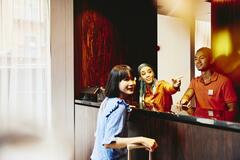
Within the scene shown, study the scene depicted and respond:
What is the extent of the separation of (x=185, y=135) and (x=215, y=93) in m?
1.25

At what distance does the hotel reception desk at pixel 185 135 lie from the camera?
158cm

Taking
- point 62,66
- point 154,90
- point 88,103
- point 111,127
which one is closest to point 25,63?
point 62,66

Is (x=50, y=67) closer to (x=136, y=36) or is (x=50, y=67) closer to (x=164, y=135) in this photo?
(x=136, y=36)

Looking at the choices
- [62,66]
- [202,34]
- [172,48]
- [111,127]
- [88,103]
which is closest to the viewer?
[111,127]

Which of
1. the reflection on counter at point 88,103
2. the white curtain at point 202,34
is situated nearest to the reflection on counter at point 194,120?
the reflection on counter at point 88,103

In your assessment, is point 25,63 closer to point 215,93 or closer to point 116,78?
point 116,78

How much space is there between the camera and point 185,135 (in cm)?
183

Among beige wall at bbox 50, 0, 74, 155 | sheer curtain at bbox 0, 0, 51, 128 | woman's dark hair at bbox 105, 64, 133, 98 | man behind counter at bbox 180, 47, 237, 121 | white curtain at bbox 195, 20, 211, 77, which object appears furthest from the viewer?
white curtain at bbox 195, 20, 211, 77

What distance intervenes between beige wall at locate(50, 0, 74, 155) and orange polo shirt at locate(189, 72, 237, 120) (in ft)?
4.38

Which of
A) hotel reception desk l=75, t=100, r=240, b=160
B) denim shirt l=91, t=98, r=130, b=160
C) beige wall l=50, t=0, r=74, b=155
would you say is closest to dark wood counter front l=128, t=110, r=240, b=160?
hotel reception desk l=75, t=100, r=240, b=160

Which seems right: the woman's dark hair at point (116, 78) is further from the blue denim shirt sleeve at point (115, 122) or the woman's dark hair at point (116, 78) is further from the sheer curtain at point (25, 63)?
the sheer curtain at point (25, 63)

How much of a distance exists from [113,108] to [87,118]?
141 centimetres

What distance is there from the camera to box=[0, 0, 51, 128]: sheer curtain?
3.13 metres

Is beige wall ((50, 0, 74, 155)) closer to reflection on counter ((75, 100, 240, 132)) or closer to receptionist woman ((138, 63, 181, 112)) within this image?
receptionist woman ((138, 63, 181, 112))
